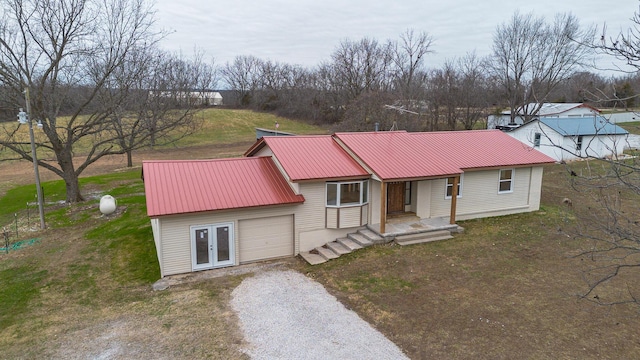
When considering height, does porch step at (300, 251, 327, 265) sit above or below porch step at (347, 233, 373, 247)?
below

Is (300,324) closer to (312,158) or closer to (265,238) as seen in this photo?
(265,238)

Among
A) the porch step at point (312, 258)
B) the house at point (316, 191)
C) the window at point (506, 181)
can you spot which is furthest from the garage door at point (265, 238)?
the window at point (506, 181)

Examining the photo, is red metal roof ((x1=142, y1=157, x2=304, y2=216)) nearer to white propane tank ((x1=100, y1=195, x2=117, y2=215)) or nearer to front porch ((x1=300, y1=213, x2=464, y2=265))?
front porch ((x1=300, y1=213, x2=464, y2=265))

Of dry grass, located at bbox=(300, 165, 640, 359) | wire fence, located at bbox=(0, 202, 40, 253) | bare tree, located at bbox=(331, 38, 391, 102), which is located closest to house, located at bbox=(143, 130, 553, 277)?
dry grass, located at bbox=(300, 165, 640, 359)

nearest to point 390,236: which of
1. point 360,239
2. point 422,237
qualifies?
point 360,239

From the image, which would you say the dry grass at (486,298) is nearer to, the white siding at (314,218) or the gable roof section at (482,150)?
the white siding at (314,218)

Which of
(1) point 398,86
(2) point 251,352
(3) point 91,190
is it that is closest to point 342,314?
(2) point 251,352

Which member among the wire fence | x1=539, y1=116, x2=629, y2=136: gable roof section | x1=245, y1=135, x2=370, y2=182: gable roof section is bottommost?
the wire fence
